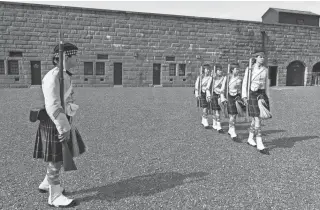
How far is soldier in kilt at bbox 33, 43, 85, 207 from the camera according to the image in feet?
9.38

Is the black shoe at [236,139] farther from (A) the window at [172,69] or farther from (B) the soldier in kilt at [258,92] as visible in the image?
(A) the window at [172,69]

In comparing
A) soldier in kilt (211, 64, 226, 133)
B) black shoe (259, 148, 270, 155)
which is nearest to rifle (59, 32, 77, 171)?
black shoe (259, 148, 270, 155)

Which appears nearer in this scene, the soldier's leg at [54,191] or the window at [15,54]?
the soldier's leg at [54,191]

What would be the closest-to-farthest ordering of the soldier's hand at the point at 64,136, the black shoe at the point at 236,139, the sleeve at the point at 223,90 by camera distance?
the soldier's hand at the point at 64,136 < the black shoe at the point at 236,139 < the sleeve at the point at 223,90

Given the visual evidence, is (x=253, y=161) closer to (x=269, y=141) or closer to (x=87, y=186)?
(x=269, y=141)

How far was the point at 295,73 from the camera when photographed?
25.5 metres

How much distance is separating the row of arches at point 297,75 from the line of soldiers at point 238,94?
68.2 ft

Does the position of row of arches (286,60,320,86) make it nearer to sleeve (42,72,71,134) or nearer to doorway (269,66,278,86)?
doorway (269,66,278,86)

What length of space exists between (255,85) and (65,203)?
3946mm

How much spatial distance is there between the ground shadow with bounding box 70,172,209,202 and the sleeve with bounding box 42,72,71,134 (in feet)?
3.33

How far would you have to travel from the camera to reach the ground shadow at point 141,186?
3.38 meters

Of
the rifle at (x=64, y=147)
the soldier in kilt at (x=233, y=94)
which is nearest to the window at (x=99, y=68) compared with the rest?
the soldier in kilt at (x=233, y=94)

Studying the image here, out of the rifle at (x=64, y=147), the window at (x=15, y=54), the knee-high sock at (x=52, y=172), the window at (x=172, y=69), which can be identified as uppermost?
the window at (x=15, y=54)

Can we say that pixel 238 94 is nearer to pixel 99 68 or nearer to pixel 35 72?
pixel 99 68
